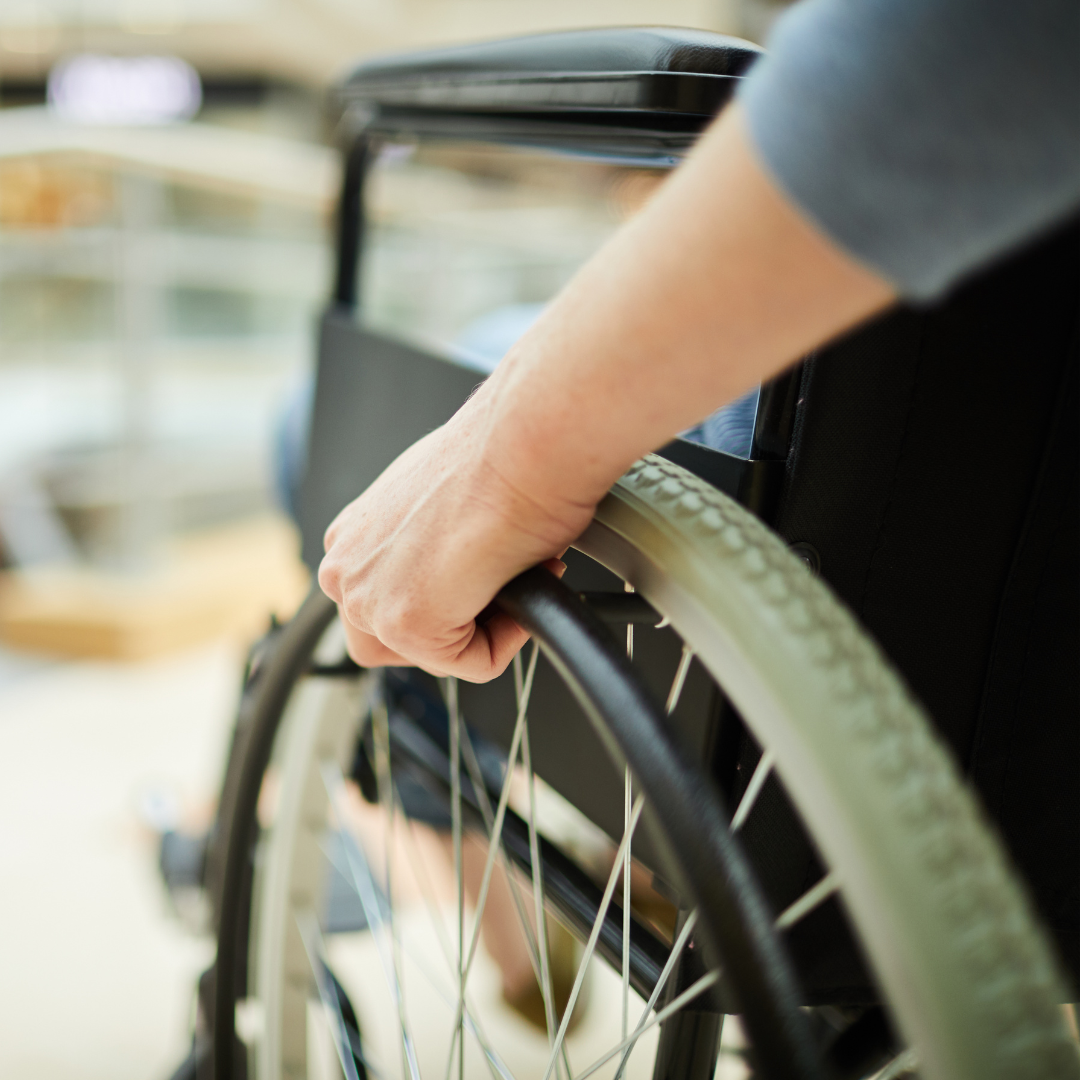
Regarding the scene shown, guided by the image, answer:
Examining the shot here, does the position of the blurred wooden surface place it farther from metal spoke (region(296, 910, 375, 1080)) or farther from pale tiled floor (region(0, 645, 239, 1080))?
metal spoke (region(296, 910, 375, 1080))

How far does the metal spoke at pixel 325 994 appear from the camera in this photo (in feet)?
2.01

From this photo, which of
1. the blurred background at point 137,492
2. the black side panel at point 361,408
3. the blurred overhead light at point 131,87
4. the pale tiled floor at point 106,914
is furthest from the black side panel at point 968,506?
the blurred overhead light at point 131,87

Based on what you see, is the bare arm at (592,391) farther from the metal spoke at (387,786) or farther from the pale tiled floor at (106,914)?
the pale tiled floor at (106,914)

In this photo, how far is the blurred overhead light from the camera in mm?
8336

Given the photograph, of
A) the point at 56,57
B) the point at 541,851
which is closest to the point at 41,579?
the point at 541,851

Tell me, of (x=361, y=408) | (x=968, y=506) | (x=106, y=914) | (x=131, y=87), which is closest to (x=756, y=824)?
(x=968, y=506)

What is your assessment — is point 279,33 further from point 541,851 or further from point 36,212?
point 541,851

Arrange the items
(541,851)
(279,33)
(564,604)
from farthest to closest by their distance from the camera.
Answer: (279,33)
(541,851)
(564,604)

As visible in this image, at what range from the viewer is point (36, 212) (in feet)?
6.76

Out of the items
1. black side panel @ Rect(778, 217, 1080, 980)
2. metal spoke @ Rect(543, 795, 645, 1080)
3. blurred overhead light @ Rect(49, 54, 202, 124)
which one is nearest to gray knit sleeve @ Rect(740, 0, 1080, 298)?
black side panel @ Rect(778, 217, 1080, 980)

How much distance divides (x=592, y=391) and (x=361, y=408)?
0.38 metres

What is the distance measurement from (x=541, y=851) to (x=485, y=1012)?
1.89 ft

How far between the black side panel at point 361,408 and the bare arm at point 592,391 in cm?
16

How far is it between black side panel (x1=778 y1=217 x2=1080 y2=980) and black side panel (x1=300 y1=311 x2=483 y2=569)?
0.20 meters
